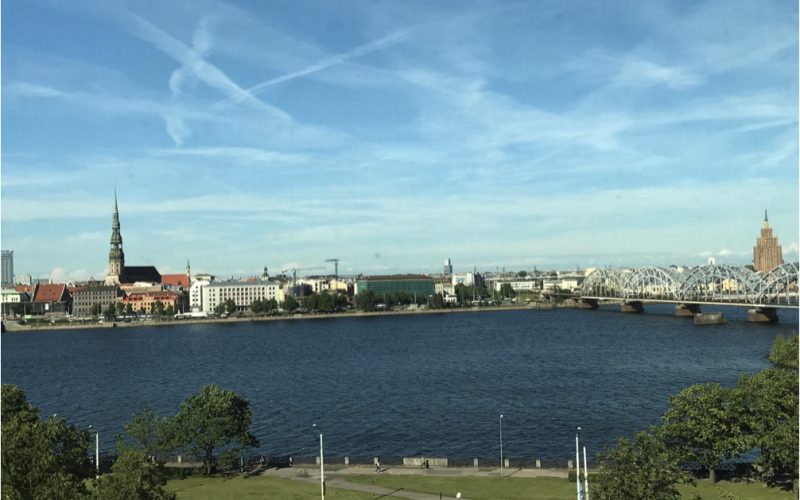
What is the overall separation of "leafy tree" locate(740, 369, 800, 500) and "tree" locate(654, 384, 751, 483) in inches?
26.5

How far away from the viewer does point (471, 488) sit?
102 ft

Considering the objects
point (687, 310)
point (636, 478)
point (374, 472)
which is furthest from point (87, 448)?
point (687, 310)

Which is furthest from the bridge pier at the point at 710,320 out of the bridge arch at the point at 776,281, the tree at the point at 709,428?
the tree at the point at 709,428

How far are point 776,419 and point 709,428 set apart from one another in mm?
3204

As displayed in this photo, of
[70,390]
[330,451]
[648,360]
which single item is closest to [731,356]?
[648,360]

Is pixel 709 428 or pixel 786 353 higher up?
pixel 709 428

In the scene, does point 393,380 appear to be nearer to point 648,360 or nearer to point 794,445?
point 648,360

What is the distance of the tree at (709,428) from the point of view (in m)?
31.5

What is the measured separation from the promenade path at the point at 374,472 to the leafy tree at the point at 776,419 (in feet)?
28.4

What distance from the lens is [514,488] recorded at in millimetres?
30828

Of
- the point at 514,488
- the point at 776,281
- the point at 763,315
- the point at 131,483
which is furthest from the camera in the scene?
the point at 776,281

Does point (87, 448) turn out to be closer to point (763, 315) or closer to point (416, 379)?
point (416, 379)

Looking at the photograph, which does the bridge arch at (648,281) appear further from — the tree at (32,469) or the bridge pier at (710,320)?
the tree at (32,469)

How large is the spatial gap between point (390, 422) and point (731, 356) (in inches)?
1917
